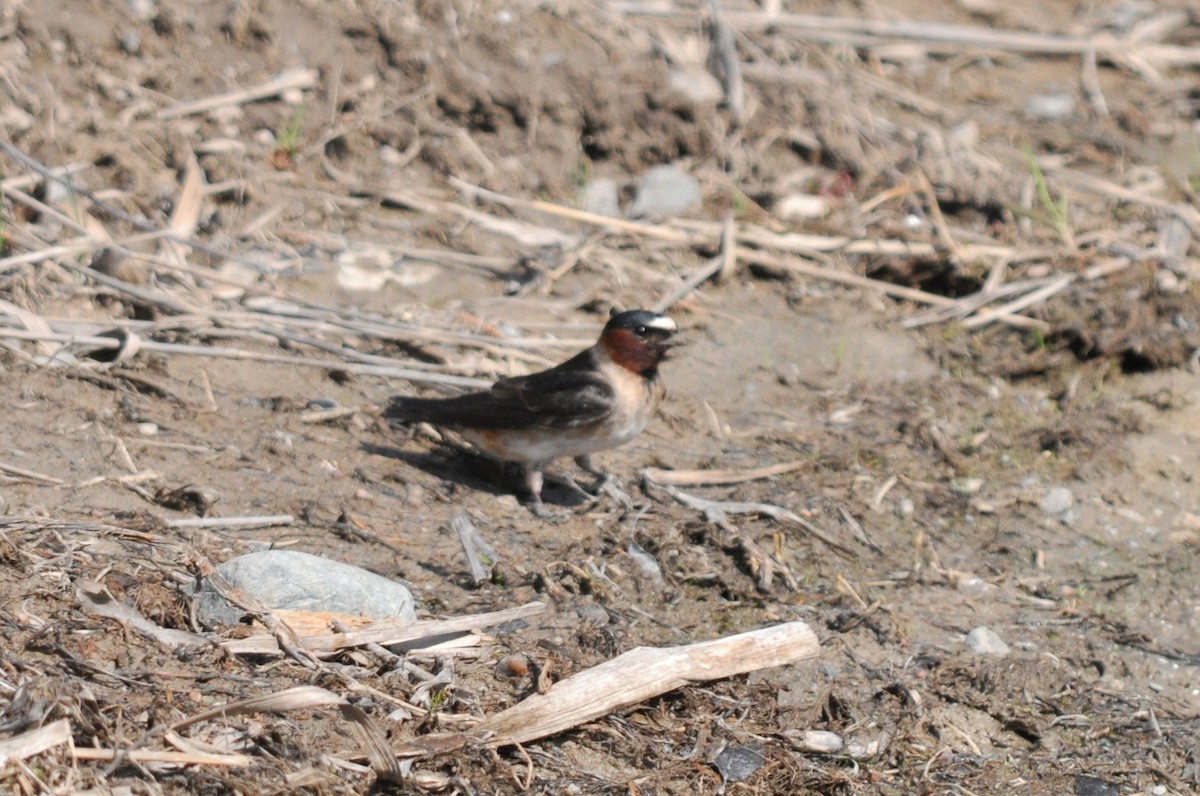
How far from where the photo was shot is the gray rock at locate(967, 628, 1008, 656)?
18.1 feet

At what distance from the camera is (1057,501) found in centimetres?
670

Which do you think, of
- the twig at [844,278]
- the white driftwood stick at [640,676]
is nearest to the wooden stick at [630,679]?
the white driftwood stick at [640,676]

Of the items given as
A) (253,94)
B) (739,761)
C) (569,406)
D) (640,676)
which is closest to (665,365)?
(569,406)

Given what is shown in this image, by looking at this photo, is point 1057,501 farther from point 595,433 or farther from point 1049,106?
point 1049,106

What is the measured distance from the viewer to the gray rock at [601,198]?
883 cm

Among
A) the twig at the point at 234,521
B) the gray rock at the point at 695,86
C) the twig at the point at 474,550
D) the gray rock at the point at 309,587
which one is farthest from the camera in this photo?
the gray rock at the point at 695,86

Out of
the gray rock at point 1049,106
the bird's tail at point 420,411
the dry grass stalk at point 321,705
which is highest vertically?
the gray rock at point 1049,106

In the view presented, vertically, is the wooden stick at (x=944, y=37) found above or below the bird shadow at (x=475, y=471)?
above

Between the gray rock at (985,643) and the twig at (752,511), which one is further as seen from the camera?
the twig at (752,511)

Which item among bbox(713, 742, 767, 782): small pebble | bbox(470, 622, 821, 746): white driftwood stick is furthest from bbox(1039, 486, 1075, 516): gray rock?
bbox(713, 742, 767, 782): small pebble

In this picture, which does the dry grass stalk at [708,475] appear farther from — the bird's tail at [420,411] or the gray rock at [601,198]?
the gray rock at [601,198]

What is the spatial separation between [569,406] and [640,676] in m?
1.82

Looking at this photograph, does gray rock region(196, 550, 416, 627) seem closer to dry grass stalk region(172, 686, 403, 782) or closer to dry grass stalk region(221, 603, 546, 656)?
dry grass stalk region(221, 603, 546, 656)

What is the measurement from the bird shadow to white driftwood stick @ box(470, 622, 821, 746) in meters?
1.66
